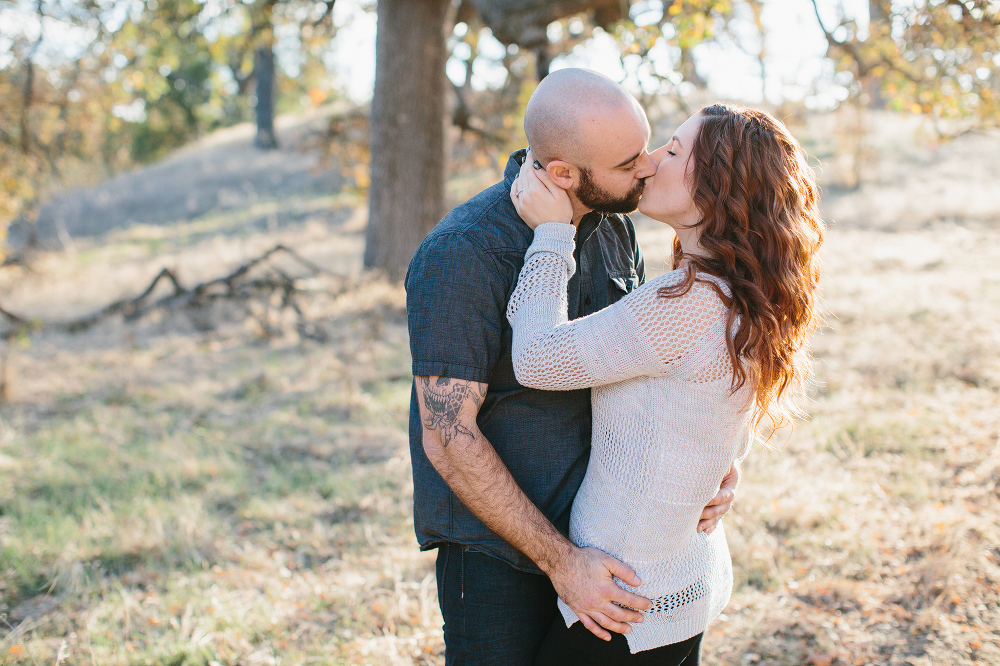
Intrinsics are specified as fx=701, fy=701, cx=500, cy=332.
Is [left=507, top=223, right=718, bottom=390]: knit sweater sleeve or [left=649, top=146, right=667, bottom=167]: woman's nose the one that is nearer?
[left=507, top=223, right=718, bottom=390]: knit sweater sleeve

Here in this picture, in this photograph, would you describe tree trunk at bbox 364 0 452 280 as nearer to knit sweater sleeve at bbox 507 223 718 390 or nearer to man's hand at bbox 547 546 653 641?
knit sweater sleeve at bbox 507 223 718 390

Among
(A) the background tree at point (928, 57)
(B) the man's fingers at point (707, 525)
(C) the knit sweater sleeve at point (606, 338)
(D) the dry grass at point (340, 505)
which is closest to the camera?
(C) the knit sweater sleeve at point (606, 338)

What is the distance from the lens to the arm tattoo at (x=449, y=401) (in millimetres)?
1838

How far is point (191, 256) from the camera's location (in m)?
14.1

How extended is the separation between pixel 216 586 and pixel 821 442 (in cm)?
423

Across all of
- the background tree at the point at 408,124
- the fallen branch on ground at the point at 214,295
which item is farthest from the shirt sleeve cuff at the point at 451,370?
the fallen branch on ground at the point at 214,295

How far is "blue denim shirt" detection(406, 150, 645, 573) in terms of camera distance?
6.04 ft

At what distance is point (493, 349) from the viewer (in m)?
1.88

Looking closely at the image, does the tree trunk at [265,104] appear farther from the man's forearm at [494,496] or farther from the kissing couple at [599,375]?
the man's forearm at [494,496]

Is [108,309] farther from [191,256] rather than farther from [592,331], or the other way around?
[592,331]

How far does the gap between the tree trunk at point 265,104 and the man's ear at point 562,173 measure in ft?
98.6

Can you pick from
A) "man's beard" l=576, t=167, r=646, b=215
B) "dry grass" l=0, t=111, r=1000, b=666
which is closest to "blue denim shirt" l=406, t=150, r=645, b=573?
"man's beard" l=576, t=167, r=646, b=215

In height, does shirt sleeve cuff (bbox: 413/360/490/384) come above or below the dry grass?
above

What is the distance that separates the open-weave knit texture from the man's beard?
0.16 m
